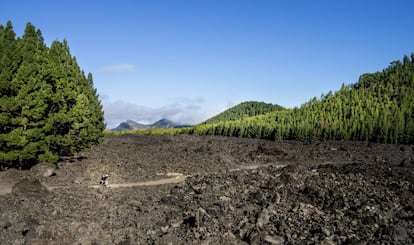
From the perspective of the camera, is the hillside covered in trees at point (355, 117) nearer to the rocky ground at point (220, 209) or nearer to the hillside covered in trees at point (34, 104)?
the hillside covered in trees at point (34, 104)

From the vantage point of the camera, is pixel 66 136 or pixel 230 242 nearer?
pixel 230 242

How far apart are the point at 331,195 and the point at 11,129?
2488 centimetres

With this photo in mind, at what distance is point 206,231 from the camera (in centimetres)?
1847

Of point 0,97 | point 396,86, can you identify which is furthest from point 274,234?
point 396,86

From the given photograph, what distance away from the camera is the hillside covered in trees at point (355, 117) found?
77438 mm

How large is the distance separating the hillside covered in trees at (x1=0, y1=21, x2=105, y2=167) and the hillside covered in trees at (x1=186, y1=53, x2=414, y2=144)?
49392 mm

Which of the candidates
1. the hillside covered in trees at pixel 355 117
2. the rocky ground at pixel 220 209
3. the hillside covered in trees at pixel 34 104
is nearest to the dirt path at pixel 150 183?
the rocky ground at pixel 220 209

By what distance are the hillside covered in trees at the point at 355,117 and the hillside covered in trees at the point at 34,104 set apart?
49392 mm

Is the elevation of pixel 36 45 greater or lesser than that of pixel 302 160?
greater

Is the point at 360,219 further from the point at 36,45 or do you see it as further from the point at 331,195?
the point at 36,45

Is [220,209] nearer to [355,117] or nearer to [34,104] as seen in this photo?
[34,104]

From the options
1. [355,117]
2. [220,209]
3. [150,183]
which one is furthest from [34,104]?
[355,117]

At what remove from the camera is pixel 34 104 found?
33.3 m

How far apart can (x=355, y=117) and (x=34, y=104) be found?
83.4m
